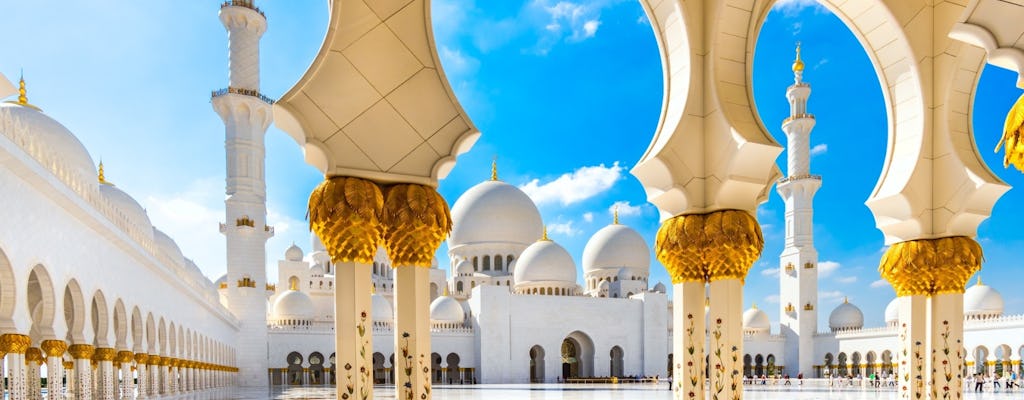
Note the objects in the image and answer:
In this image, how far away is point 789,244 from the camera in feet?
94.1

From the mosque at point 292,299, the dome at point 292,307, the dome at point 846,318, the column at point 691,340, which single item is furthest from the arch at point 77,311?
the dome at point 846,318

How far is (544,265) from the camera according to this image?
99.1ft

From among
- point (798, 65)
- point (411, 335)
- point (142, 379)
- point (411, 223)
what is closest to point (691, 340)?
point (411, 335)

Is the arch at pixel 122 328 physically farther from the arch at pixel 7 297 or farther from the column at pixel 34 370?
the arch at pixel 7 297

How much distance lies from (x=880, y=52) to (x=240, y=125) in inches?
725

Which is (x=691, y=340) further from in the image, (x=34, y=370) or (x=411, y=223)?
(x=34, y=370)

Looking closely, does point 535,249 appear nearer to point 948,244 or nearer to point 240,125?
point 240,125

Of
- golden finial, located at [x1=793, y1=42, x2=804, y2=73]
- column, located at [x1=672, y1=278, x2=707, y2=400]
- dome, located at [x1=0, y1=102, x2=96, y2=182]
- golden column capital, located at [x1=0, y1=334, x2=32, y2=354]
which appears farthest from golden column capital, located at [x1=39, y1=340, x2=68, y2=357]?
golden finial, located at [x1=793, y1=42, x2=804, y2=73]

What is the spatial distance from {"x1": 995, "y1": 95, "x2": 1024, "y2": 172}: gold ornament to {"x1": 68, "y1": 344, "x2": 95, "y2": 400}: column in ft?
33.1

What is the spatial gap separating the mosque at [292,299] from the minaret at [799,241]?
80 millimetres

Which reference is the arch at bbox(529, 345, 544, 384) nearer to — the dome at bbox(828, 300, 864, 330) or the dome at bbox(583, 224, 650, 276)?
the dome at bbox(583, 224, 650, 276)

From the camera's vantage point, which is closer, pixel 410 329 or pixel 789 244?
pixel 410 329

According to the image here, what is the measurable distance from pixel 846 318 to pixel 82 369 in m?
27.9

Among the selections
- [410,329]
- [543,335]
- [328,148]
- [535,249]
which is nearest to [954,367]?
A: [410,329]
